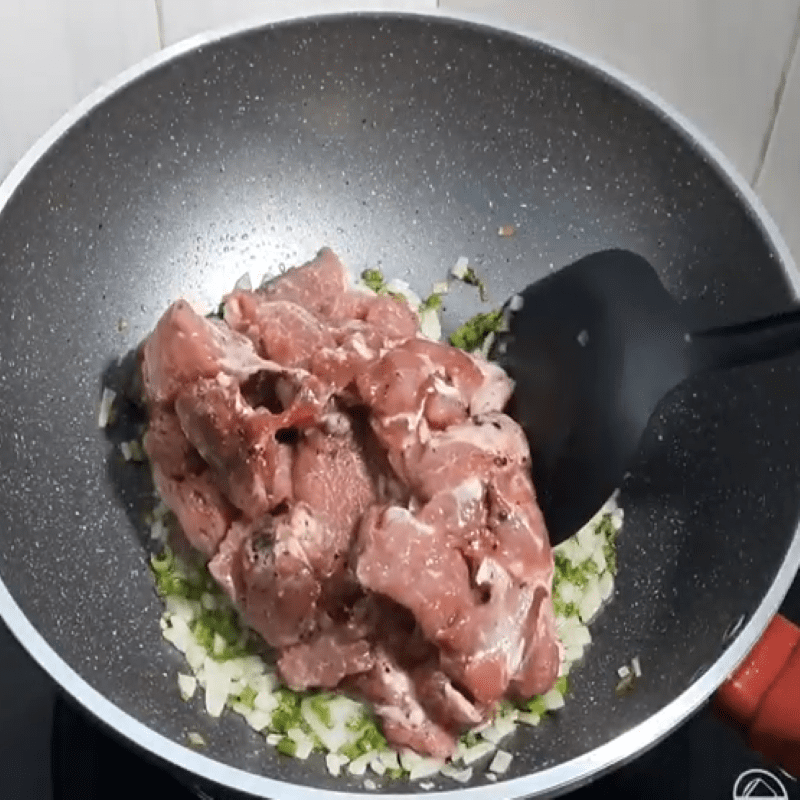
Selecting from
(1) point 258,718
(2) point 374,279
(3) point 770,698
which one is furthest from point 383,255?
(3) point 770,698

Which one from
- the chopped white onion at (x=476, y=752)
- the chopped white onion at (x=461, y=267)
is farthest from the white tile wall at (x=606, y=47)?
the chopped white onion at (x=476, y=752)

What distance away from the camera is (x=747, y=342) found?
1.15 metres

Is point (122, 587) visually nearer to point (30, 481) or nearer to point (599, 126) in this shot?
point (30, 481)

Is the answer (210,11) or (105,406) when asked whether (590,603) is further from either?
(210,11)

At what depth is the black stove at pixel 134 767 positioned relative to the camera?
4.33 feet

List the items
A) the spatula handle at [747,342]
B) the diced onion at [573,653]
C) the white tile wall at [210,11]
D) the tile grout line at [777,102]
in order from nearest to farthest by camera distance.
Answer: the spatula handle at [747,342]
the diced onion at [573,653]
the tile grout line at [777,102]
the white tile wall at [210,11]

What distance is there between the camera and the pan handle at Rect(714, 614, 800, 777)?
3.82 ft

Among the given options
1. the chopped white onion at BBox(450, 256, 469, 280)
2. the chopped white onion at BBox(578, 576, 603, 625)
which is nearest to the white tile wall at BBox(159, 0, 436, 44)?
the chopped white onion at BBox(450, 256, 469, 280)

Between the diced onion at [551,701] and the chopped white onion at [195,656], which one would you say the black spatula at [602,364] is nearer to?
the diced onion at [551,701]

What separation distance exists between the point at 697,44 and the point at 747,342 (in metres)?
0.50

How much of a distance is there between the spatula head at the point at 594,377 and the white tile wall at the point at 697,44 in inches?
12.7

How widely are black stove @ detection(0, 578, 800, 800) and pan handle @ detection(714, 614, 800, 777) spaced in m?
0.14

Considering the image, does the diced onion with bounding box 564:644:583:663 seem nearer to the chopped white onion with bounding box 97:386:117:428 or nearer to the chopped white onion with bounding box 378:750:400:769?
the chopped white onion with bounding box 378:750:400:769

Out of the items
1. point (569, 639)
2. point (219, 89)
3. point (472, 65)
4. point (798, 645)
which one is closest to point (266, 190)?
point (219, 89)
